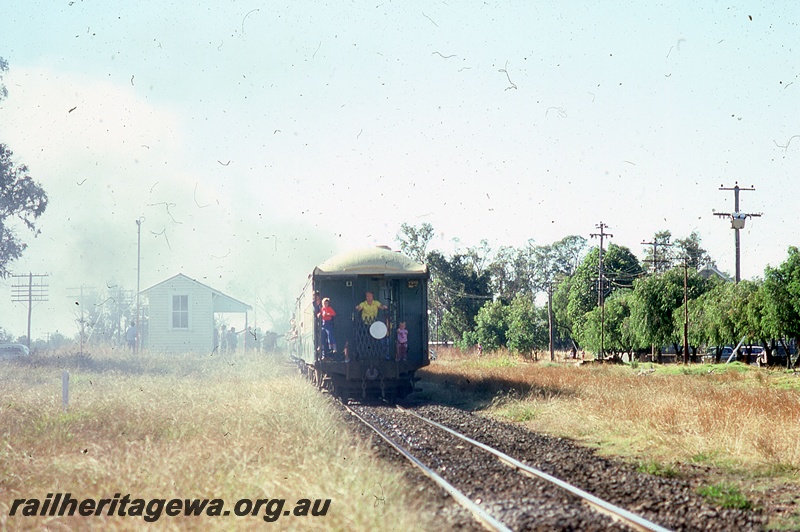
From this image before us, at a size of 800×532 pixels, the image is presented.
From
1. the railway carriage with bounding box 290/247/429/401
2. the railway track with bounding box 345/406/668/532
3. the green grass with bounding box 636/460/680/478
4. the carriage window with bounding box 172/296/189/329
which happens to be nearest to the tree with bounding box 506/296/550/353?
the carriage window with bounding box 172/296/189/329

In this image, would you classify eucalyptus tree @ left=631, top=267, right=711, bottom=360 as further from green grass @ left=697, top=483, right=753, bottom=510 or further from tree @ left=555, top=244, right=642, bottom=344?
green grass @ left=697, top=483, right=753, bottom=510

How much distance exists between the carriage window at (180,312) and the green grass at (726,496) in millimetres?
43427

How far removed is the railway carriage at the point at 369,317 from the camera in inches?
736

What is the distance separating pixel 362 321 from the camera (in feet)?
61.7

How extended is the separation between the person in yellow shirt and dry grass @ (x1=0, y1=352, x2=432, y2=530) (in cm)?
345

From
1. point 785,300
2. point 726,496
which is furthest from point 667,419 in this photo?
point 785,300

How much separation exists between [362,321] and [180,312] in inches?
1274

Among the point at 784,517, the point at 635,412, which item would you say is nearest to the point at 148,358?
the point at 635,412

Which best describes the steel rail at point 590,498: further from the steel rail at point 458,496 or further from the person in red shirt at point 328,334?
the person in red shirt at point 328,334

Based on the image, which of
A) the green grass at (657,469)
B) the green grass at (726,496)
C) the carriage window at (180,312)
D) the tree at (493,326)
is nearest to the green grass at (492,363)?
the carriage window at (180,312)

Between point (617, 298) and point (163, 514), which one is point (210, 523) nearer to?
point (163, 514)

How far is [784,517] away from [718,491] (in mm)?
956

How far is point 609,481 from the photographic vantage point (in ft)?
28.9

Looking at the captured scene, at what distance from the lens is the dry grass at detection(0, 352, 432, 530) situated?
6355mm
